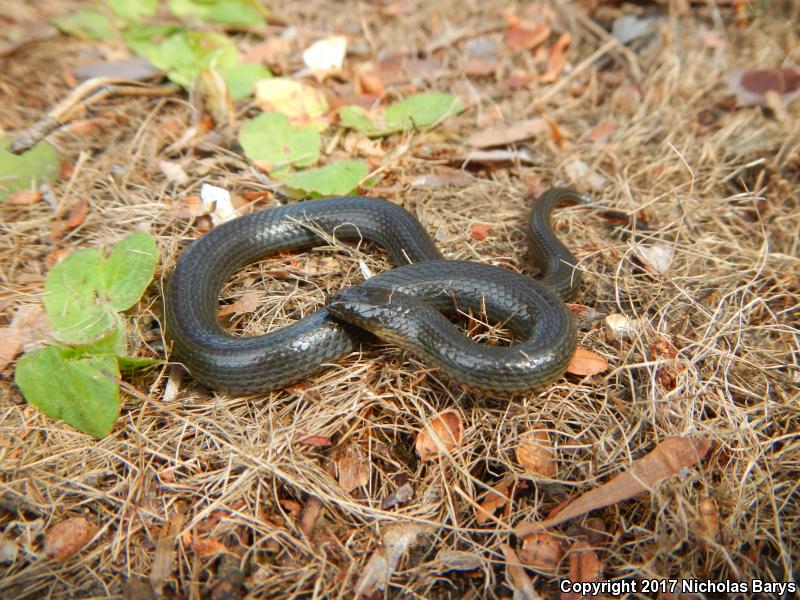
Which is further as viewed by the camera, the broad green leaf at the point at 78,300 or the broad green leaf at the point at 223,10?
the broad green leaf at the point at 223,10

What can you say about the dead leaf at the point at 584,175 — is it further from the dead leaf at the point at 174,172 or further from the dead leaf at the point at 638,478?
the dead leaf at the point at 174,172

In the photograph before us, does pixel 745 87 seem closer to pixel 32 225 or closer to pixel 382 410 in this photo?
pixel 382 410

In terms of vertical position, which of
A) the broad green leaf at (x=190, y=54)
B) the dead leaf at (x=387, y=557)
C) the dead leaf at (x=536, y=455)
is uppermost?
the broad green leaf at (x=190, y=54)

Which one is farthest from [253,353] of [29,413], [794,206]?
[794,206]

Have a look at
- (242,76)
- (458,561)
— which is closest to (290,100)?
(242,76)

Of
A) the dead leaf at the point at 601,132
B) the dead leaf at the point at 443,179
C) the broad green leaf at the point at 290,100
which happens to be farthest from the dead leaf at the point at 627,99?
the broad green leaf at the point at 290,100
